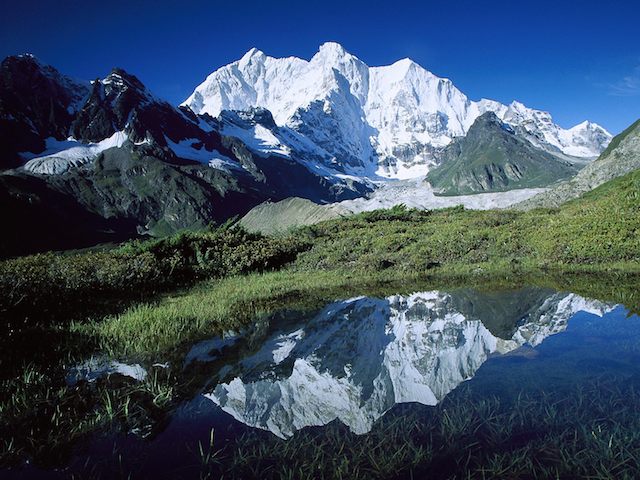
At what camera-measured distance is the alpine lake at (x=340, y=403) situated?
4.54 meters

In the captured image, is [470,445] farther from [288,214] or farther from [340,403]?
[288,214]

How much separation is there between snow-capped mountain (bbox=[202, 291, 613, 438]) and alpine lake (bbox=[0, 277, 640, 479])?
4 cm

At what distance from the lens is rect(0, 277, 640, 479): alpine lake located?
4539mm

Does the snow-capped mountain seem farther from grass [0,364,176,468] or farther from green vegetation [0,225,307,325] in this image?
green vegetation [0,225,307,325]

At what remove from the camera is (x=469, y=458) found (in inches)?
177

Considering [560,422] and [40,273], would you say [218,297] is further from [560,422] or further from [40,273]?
[560,422]

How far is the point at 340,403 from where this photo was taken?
6020 mm

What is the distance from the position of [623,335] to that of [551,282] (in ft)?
22.8

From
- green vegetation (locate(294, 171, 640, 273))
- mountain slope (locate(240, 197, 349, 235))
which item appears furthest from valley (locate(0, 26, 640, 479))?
mountain slope (locate(240, 197, 349, 235))

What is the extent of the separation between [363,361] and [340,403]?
172 cm

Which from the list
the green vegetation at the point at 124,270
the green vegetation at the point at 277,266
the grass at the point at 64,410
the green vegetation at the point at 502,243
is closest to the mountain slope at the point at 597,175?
the green vegetation at the point at 502,243

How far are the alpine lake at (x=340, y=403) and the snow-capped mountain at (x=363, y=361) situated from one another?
0.12 feet

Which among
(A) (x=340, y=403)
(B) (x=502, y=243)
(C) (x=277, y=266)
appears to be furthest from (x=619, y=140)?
(A) (x=340, y=403)

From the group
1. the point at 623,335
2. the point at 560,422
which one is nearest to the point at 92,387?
the point at 560,422
